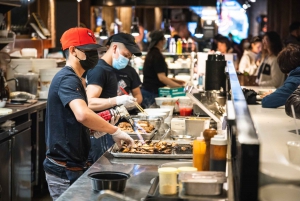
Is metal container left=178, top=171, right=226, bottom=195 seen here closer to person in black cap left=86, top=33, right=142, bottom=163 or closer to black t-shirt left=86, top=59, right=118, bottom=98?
person in black cap left=86, top=33, right=142, bottom=163

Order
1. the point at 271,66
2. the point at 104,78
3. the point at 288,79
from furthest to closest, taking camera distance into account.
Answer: the point at 271,66 < the point at 288,79 < the point at 104,78

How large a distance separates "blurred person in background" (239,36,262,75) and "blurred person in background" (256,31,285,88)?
213cm

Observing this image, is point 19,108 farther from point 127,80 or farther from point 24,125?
point 127,80

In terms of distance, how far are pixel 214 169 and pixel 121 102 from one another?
2.28 meters

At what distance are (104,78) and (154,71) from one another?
3.69 m

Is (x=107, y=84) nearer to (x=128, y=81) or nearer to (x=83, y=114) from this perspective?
(x=128, y=81)

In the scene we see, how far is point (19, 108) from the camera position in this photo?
6570mm

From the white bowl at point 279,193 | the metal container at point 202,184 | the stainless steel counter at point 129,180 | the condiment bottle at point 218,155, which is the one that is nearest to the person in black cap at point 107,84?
the stainless steel counter at point 129,180

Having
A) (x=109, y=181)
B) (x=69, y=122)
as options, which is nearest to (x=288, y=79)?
(x=69, y=122)

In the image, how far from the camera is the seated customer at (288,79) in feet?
18.9

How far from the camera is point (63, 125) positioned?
154 inches

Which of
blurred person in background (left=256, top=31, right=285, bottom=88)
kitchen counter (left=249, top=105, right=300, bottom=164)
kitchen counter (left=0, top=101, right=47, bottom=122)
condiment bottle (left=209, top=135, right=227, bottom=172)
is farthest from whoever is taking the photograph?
blurred person in background (left=256, top=31, right=285, bottom=88)

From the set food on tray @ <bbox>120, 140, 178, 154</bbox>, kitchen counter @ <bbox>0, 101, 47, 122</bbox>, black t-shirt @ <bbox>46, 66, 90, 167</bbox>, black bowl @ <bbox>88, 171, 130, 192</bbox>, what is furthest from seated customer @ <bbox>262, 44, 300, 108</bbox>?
black bowl @ <bbox>88, 171, 130, 192</bbox>

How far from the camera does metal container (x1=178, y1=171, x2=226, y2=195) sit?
2.75 metres
